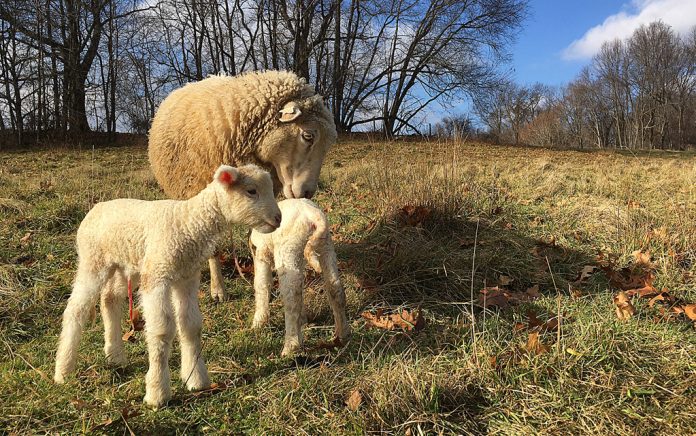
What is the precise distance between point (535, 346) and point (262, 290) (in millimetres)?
1866

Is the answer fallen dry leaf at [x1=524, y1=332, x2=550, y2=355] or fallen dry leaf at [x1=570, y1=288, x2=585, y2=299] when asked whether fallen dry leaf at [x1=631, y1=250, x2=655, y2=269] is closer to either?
fallen dry leaf at [x1=570, y1=288, x2=585, y2=299]

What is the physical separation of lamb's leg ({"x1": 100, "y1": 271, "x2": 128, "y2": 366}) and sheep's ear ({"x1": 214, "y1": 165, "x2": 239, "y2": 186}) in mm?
974

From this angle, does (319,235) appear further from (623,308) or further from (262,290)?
(623,308)

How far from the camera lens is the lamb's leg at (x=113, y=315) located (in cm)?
275

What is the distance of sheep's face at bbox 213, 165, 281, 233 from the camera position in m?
2.36

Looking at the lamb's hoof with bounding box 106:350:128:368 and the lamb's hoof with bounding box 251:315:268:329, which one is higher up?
the lamb's hoof with bounding box 251:315:268:329

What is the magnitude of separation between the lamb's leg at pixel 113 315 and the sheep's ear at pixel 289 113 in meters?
1.75

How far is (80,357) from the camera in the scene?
2855mm

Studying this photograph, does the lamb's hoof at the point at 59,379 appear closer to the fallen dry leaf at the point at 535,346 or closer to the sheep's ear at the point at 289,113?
the sheep's ear at the point at 289,113

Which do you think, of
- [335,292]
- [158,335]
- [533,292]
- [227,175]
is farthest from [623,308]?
[158,335]

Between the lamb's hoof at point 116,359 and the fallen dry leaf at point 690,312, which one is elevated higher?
the fallen dry leaf at point 690,312

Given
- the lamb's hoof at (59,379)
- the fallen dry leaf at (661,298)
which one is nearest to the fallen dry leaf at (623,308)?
the fallen dry leaf at (661,298)

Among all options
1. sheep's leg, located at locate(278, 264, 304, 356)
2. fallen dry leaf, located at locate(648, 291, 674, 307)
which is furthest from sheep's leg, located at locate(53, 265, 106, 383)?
fallen dry leaf, located at locate(648, 291, 674, 307)

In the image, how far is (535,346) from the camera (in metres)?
2.61
